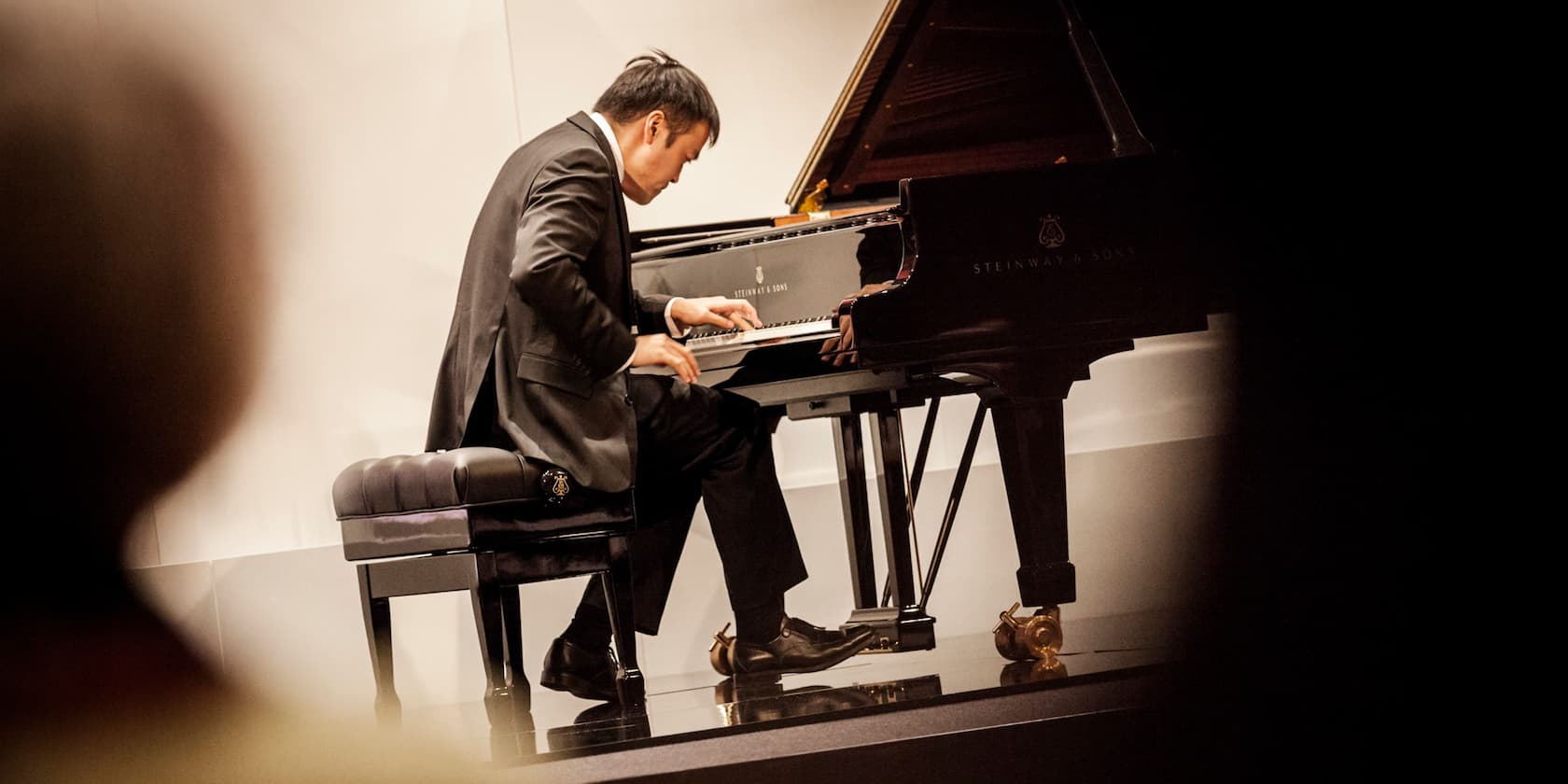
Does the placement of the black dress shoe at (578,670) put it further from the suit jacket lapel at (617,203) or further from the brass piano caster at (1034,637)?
the brass piano caster at (1034,637)

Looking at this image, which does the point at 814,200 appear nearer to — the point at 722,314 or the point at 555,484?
the point at 722,314

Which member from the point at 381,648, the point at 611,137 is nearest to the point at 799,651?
the point at 381,648

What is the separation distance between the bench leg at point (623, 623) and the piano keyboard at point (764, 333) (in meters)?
0.43

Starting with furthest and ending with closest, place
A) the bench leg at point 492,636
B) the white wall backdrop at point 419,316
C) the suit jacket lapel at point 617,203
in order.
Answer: the white wall backdrop at point 419,316 → the suit jacket lapel at point 617,203 → the bench leg at point 492,636

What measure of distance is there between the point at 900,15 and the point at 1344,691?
145cm

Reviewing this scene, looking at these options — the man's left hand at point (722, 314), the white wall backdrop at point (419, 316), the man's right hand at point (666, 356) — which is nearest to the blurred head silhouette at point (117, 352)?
the white wall backdrop at point (419, 316)

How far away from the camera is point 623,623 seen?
90.8 inches

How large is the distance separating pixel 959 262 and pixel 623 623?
0.91 metres

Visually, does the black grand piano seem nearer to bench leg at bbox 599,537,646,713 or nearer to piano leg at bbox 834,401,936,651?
piano leg at bbox 834,401,936,651

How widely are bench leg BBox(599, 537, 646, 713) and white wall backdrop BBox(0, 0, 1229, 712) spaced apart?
1.22 m

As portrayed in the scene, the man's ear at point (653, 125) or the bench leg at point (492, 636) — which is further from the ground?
the man's ear at point (653, 125)

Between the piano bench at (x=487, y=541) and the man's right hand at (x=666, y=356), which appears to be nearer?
the piano bench at (x=487, y=541)

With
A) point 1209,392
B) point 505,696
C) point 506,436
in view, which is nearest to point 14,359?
point 506,436

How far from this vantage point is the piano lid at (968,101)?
2426mm
